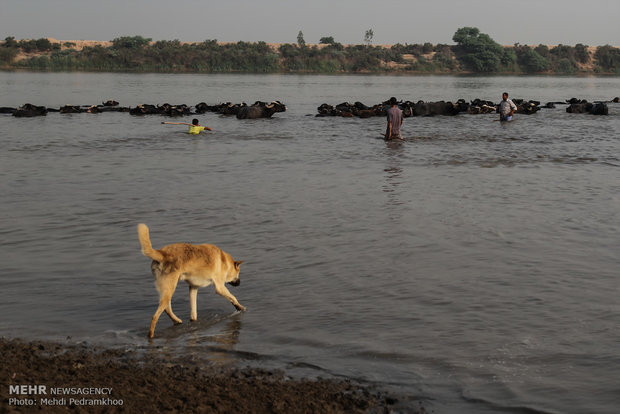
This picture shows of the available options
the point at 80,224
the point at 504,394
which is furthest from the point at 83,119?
the point at 504,394

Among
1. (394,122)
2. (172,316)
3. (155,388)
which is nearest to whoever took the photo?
(155,388)

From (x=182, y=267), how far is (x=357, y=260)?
3.82 metres

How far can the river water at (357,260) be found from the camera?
6609 millimetres

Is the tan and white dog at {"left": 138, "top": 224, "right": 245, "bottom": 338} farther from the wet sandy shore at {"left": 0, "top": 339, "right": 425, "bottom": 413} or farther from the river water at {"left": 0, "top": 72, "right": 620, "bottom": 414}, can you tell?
the wet sandy shore at {"left": 0, "top": 339, "right": 425, "bottom": 413}

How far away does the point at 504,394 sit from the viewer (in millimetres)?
5914

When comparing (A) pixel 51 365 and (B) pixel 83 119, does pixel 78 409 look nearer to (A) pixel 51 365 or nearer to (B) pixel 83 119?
(A) pixel 51 365

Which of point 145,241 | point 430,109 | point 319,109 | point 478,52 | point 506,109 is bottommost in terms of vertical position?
point 145,241

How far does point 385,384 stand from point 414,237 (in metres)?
5.52

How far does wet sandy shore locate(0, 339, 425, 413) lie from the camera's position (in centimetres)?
508

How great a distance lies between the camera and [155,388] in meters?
5.42

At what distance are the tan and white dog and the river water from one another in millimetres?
477

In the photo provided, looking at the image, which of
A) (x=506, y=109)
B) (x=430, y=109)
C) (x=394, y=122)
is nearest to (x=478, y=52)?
(x=430, y=109)

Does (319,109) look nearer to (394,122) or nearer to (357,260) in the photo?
(394,122)

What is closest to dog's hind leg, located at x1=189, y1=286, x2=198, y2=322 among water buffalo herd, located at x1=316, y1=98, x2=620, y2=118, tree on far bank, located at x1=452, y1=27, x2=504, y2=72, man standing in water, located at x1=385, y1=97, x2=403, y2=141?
man standing in water, located at x1=385, y1=97, x2=403, y2=141
